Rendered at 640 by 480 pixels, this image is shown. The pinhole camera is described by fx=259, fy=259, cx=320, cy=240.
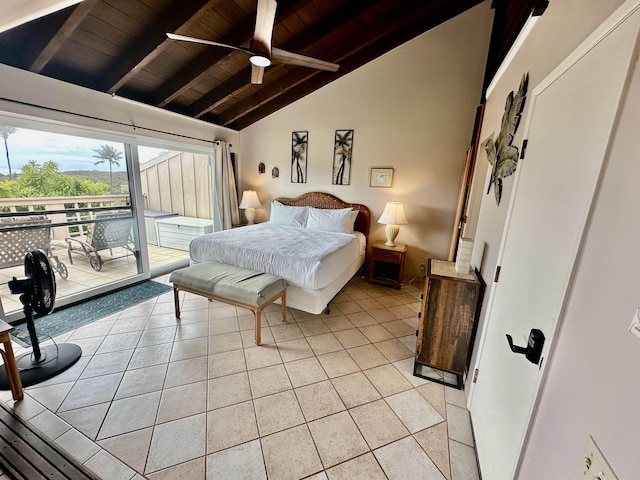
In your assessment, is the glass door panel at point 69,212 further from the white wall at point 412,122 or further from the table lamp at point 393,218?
the table lamp at point 393,218

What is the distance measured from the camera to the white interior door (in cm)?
76

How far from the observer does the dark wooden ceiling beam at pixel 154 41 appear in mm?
2135

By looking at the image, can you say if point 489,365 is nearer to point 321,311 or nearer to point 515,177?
point 515,177

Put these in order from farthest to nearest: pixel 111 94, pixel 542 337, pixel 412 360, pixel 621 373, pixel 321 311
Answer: pixel 111 94, pixel 321 311, pixel 412 360, pixel 542 337, pixel 621 373

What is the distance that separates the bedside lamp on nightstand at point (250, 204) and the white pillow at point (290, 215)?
58 cm

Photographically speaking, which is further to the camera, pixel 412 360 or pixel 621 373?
pixel 412 360

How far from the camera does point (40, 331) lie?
2.44 m

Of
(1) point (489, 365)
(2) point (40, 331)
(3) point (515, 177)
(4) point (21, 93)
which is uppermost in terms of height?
(4) point (21, 93)

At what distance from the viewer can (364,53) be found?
3.56m

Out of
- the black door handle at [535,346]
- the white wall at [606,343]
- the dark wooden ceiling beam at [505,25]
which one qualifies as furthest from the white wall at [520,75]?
the black door handle at [535,346]

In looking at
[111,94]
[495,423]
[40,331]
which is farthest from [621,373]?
[111,94]

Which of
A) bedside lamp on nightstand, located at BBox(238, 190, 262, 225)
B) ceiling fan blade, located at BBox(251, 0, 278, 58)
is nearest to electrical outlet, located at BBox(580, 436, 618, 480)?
ceiling fan blade, located at BBox(251, 0, 278, 58)

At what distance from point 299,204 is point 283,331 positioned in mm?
2448

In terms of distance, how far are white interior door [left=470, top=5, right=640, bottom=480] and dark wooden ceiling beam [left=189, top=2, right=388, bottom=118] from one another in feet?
7.27
